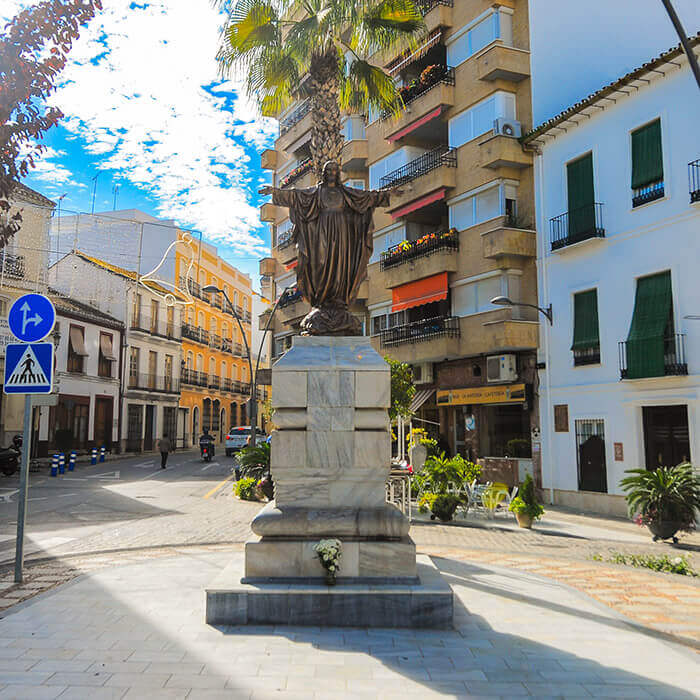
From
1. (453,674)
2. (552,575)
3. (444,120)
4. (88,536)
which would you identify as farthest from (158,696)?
(444,120)

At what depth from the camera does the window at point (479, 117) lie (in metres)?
21.6

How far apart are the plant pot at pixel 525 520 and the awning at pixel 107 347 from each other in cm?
3177

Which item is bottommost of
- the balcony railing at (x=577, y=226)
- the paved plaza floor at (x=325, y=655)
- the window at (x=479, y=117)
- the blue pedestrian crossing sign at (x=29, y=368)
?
the paved plaza floor at (x=325, y=655)

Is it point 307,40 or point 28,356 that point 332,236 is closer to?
point 28,356

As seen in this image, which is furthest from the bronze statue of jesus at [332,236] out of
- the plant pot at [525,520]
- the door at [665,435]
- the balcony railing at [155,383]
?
the balcony railing at [155,383]

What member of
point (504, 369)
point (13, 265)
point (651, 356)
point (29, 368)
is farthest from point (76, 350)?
point (29, 368)

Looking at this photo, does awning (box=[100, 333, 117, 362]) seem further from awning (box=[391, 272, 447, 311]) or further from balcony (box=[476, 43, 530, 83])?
balcony (box=[476, 43, 530, 83])

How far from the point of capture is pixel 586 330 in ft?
59.8

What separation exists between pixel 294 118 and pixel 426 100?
15464 mm

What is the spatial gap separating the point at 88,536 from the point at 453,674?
8547 mm

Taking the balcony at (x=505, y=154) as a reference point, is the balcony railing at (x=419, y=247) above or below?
below

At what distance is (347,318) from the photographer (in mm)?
7266

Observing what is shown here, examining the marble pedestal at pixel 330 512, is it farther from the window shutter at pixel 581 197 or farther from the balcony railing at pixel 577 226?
the window shutter at pixel 581 197

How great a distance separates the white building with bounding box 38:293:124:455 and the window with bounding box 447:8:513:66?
23.0 m
